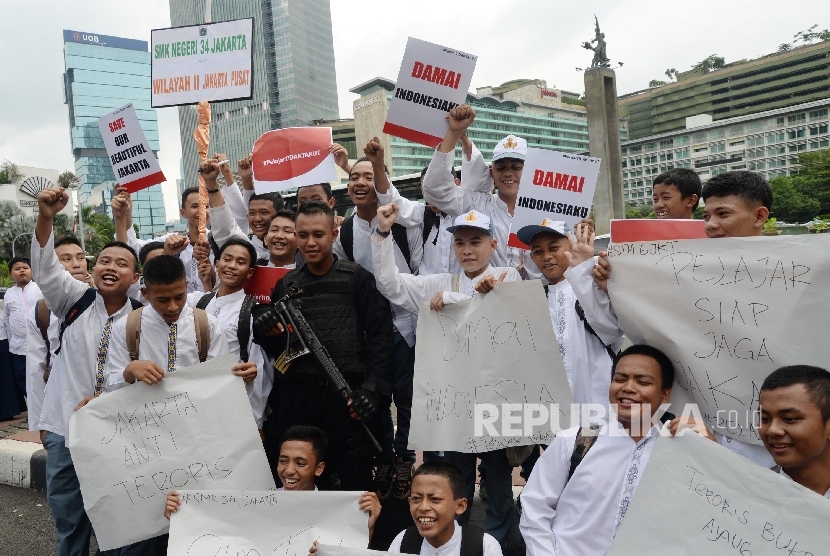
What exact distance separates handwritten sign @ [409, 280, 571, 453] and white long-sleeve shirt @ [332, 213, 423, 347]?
80cm

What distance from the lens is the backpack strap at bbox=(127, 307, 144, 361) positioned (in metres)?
3.58

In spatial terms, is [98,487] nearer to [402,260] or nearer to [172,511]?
[172,511]

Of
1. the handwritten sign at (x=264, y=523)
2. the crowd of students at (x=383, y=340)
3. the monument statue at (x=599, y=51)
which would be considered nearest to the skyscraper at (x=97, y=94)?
the monument statue at (x=599, y=51)

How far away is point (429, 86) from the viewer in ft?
15.5

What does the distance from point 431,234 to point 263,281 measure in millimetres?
1207

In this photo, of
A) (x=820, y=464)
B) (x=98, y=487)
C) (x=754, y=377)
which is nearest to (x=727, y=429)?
(x=754, y=377)

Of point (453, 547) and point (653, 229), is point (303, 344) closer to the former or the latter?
point (453, 547)

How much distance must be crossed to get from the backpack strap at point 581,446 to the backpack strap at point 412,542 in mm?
755

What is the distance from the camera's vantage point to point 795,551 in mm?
2164

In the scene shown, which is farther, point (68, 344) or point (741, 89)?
point (741, 89)

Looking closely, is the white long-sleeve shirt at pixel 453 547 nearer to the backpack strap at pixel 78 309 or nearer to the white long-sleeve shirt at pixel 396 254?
the white long-sleeve shirt at pixel 396 254

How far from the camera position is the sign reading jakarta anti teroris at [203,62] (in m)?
5.64

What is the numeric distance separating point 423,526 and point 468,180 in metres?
2.60

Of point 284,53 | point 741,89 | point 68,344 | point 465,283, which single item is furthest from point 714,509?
point 741,89
